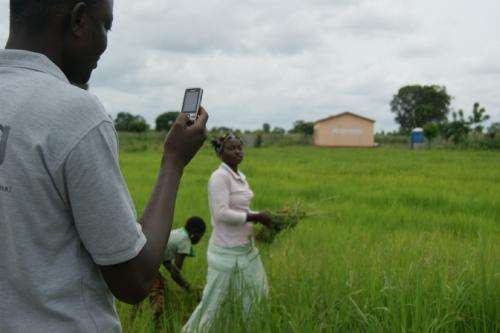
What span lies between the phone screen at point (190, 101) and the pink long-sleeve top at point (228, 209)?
2.19 metres

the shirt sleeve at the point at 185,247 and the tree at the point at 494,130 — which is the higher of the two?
A: the tree at the point at 494,130

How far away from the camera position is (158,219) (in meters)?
1.21

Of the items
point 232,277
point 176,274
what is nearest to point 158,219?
point 232,277

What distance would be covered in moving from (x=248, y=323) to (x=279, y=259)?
1.61m

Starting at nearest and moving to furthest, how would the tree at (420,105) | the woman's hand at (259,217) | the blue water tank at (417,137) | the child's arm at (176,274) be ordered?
the woman's hand at (259,217) < the child's arm at (176,274) < the blue water tank at (417,137) < the tree at (420,105)

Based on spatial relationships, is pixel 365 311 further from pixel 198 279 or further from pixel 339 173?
pixel 339 173

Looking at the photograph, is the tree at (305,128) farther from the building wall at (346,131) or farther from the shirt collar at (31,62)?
the shirt collar at (31,62)

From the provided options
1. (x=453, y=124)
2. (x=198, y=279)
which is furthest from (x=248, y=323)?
(x=453, y=124)

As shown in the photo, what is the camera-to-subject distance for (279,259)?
4.21 m

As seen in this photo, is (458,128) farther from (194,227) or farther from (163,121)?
(194,227)

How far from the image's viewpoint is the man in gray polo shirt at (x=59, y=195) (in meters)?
1.03

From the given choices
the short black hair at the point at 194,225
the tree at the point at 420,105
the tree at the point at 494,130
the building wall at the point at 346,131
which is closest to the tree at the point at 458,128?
the tree at the point at 494,130

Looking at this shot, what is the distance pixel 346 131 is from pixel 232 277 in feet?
150

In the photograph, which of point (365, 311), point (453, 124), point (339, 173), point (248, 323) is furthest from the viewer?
point (453, 124)
